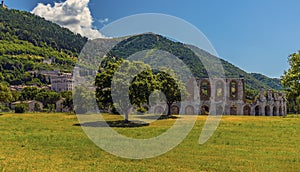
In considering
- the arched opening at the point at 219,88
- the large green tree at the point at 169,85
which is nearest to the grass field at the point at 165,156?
the large green tree at the point at 169,85

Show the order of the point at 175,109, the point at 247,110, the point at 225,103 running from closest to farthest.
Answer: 1. the point at 225,103
2. the point at 175,109
3. the point at 247,110

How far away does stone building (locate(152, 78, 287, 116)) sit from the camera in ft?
271

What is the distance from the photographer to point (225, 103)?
8250 cm

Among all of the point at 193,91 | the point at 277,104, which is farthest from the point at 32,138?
the point at 277,104

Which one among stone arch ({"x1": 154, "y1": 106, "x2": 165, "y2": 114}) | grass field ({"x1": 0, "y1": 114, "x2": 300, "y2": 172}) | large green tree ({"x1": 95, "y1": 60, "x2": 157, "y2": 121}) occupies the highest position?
large green tree ({"x1": 95, "y1": 60, "x2": 157, "y2": 121})

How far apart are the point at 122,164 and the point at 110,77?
3007cm

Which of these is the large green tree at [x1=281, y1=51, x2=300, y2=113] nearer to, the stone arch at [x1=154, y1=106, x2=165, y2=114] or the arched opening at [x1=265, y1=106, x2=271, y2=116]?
the arched opening at [x1=265, y1=106, x2=271, y2=116]

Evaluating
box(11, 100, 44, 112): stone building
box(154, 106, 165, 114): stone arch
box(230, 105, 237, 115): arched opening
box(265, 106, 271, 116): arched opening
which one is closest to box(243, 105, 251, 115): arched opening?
box(230, 105, 237, 115): arched opening

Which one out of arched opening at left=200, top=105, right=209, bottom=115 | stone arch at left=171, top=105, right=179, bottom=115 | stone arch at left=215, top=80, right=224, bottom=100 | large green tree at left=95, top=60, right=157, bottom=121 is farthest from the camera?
stone arch at left=215, top=80, right=224, bottom=100

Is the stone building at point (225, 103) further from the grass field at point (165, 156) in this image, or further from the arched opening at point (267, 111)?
the grass field at point (165, 156)

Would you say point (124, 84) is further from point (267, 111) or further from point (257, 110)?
point (267, 111)

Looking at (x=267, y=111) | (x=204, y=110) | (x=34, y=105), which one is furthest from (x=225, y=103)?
(x=34, y=105)

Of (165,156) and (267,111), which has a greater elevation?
(267,111)

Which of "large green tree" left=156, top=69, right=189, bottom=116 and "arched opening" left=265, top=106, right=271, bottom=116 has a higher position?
"large green tree" left=156, top=69, right=189, bottom=116
